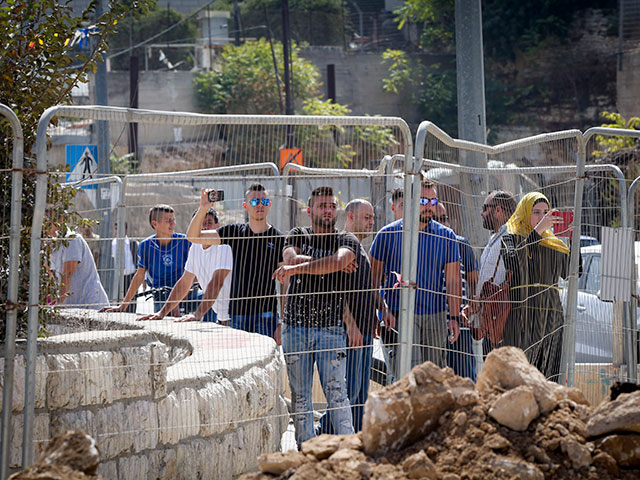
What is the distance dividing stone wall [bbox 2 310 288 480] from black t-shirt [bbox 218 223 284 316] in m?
Answer: 0.43

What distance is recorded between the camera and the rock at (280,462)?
3262 mm

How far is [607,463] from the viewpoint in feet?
10.7

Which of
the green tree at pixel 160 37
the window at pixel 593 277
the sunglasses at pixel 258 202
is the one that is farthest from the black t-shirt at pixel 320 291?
the green tree at pixel 160 37

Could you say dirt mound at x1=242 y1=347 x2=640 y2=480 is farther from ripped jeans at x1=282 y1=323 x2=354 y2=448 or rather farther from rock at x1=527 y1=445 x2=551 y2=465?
ripped jeans at x1=282 y1=323 x2=354 y2=448

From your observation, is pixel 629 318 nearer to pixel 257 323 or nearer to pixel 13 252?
pixel 257 323

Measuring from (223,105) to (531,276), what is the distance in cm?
2449

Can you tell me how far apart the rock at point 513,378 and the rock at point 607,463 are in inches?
11.2

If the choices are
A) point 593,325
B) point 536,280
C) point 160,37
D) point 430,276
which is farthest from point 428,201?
point 160,37

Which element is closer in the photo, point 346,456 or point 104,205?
point 346,456

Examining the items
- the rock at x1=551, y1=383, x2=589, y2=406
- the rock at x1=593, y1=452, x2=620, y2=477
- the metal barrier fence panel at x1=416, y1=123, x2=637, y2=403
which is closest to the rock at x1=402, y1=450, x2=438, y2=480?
the rock at x1=593, y1=452, x2=620, y2=477

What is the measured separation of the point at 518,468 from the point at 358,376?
8.86 feet

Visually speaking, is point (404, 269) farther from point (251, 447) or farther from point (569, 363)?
point (569, 363)

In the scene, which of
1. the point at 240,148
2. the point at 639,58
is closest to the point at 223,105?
the point at 639,58

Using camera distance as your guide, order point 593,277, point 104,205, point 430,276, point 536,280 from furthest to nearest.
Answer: point 104,205 → point 593,277 → point 536,280 → point 430,276
